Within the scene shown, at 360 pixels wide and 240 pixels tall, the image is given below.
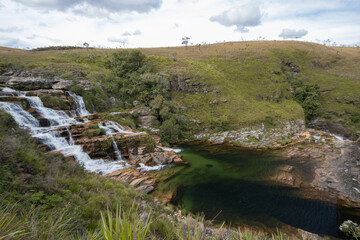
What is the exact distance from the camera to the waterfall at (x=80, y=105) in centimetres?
2159

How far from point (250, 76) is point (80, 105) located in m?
40.4

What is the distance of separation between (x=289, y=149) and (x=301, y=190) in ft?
33.6

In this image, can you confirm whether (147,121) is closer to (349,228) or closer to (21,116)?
(21,116)

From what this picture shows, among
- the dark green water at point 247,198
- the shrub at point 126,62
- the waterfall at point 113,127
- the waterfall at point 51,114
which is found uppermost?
the shrub at point 126,62

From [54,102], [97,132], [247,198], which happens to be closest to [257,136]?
[247,198]

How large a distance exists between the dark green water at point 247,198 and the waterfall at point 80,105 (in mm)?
15631

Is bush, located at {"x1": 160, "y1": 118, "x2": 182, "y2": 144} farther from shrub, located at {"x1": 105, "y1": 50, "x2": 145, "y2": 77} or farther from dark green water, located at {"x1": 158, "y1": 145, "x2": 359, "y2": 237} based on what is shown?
shrub, located at {"x1": 105, "y1": 50, "x2": 145, "y2": 77}

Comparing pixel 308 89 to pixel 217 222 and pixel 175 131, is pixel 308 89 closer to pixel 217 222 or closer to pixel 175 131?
pixel 175 131

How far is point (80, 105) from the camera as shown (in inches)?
875

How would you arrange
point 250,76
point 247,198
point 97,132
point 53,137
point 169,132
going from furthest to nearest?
1. point 250,76
2. point 169,132
3. point 97,132
4. point 53,137
5. point 247,198

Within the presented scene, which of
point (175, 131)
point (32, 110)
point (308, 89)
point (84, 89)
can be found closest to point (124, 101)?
point (84, 89)

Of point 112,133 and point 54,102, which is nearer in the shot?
point 112,133

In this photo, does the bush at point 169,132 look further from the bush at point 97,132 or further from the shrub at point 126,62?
the shrub at point 126,62

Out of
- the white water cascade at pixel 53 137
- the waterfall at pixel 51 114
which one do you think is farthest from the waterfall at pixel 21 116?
the waterfall at pixel 51 114
